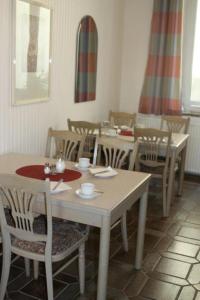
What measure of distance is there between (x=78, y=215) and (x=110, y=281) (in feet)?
2.47

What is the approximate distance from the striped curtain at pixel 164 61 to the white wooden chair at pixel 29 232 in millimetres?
3016

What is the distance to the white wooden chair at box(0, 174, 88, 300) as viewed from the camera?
77.0 inches

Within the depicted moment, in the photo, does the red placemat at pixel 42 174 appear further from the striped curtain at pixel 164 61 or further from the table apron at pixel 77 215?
the striped curtain at pixel 164 61

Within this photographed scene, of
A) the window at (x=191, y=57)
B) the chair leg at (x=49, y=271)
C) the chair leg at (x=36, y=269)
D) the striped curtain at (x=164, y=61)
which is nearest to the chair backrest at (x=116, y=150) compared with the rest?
the chair leg at (x=36, y=269)

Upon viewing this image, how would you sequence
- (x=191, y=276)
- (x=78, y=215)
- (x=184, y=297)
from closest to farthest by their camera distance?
(x=78, y=215) → (x=184, y=297) → (x=191, y=276)

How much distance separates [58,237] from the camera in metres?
2.21

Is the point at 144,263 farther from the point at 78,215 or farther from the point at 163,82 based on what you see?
the point at 163,82

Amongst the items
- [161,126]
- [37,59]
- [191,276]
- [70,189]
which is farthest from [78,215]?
[161,126]

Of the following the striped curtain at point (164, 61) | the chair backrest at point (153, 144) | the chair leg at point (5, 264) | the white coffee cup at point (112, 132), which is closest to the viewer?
the chair leg at point (5, 264)

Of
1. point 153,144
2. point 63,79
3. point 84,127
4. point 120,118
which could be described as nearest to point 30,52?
point 63,79

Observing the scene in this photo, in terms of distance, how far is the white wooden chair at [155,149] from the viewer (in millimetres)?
3693

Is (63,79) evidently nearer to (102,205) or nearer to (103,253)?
(102,205)

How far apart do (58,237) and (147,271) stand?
0.86m

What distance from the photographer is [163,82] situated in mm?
4910
